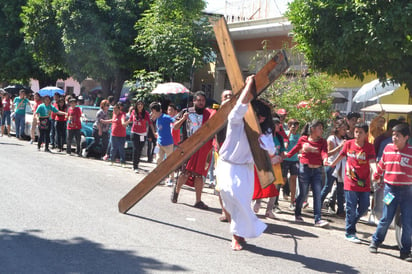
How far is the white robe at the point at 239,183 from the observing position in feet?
19.8

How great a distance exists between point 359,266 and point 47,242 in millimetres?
3688

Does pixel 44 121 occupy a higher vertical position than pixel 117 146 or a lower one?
higher

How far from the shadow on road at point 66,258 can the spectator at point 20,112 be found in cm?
1268

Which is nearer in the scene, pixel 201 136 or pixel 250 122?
pixel 250 122

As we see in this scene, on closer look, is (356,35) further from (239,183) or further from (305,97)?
(239,183)

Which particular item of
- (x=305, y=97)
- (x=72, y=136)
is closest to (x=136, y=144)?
(x=72, y=136)

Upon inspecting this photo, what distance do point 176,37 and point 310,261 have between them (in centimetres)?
1473

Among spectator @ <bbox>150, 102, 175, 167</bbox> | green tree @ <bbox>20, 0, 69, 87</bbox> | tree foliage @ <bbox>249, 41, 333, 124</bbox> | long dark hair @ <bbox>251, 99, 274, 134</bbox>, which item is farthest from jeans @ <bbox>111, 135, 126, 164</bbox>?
green tree @ <bbox>20, 0, 69, 87</bbox>

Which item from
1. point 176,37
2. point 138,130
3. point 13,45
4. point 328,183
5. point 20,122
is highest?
point 13,45

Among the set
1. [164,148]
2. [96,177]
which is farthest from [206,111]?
[96,177]

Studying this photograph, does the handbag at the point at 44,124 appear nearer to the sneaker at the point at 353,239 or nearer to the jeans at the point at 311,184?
the jeans at the point at 311,184

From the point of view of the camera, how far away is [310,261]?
6.08 meters

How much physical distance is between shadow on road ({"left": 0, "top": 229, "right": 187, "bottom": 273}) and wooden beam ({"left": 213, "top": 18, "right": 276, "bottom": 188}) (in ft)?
4.64

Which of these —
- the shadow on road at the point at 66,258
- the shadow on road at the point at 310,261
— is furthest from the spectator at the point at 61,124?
the shadow on road at the point at 310,261
